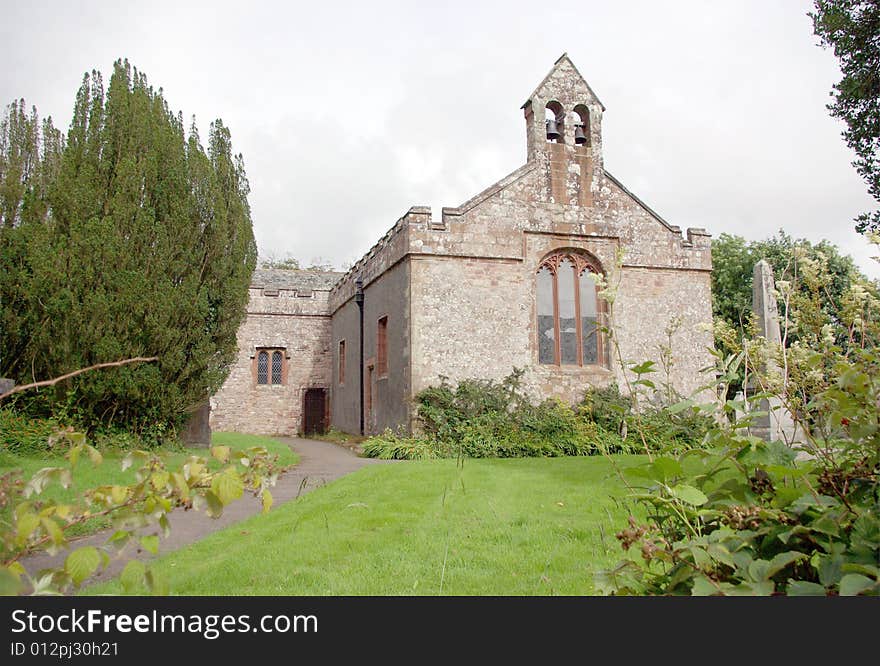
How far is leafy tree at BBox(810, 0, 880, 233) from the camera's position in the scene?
5281 millimetres

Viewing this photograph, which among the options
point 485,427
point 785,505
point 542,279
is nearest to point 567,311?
point 542,279

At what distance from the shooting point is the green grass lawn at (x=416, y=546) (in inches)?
157

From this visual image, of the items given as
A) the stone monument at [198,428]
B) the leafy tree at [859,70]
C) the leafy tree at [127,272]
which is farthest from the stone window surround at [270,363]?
the leafy tree at [859,70]

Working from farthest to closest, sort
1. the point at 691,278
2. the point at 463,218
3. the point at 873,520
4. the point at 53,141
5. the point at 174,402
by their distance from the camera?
the point at 691,278
the point at 463,218
the point at 53,141
the point at 174,402
the point at 873,520

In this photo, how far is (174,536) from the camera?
21.0 feet

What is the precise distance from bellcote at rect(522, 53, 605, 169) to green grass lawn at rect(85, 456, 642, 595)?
10619 mm

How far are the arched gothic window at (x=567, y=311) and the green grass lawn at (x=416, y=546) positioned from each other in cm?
790

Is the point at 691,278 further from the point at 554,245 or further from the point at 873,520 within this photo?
the point at 873,520

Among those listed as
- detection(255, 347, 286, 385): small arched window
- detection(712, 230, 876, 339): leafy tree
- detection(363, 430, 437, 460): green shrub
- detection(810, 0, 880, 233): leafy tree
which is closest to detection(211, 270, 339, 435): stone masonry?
detection(255, 347, 286, 385): small arched window

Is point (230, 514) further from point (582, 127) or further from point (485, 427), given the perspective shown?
point (582, 127)

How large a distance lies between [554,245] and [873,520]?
14.6 m

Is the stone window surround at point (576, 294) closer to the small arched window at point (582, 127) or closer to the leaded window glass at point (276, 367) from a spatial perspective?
the small arched window at point (582, 127)

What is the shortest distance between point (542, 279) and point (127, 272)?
369 inches
